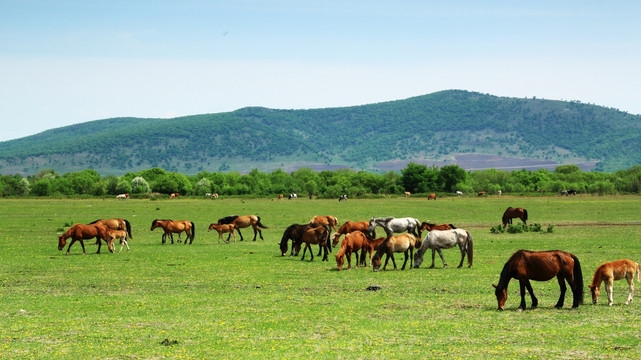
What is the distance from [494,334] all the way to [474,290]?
5.17m

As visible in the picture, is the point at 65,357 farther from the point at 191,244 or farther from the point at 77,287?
the point at 191,244

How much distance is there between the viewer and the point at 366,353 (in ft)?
37.3

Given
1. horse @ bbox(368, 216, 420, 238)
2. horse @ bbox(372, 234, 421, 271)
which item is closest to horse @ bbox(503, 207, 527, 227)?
horse @ bbox(368, 216, 420, 238)

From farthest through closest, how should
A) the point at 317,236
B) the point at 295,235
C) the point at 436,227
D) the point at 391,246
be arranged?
the point at 436,227 → the point at 295,235 → the point at 317,236 → the point at 391,246

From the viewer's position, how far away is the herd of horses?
1504 centimetres

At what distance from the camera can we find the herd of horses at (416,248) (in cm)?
1504

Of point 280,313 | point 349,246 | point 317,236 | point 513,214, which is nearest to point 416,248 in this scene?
point 317,236

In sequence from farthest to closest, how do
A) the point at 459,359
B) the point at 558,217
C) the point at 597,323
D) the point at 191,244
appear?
the point at 558,217 < the point at 191,244 < the point at 597,323 < the point at 459,359

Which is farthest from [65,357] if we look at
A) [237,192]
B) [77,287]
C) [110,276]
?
[237,192]

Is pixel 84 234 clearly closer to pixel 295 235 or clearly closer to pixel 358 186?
pixel 295 235

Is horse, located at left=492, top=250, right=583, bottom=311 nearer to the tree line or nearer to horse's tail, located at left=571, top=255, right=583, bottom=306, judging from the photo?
horse's tail, located at left=571, top=255, right=583, bottom=306

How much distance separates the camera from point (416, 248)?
1035 inches

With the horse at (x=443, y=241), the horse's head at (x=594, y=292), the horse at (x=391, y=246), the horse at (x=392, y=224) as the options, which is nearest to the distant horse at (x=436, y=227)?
the horse at (x=392, y=224)

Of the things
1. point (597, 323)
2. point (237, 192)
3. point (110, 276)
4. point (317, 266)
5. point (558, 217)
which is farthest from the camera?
point (237, 192)
